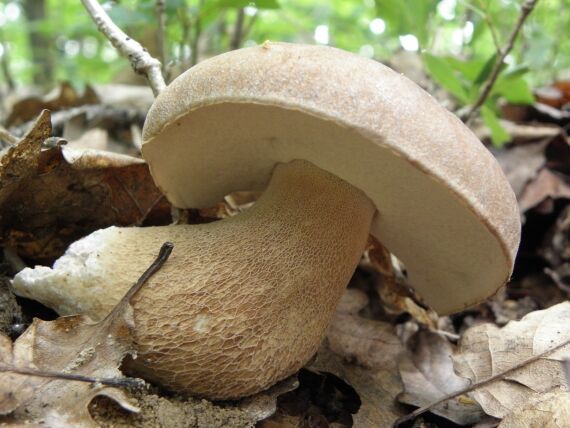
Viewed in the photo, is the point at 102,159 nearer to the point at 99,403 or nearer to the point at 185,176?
the point at 185,176

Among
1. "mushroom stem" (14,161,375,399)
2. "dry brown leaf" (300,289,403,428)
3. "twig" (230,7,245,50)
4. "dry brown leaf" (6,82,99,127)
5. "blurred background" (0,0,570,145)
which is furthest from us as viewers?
"twig" (230,7,245,50)

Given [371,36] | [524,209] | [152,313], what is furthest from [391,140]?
[371,36]

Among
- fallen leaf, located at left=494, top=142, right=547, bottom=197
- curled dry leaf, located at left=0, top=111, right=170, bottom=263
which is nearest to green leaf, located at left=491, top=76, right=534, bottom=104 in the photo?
fallen leaf, located at left=494, top=142, right=547, bottom=197

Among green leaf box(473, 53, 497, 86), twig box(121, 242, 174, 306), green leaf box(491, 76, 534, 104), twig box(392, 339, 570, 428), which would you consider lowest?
twig box(392, 339, 570, 428)

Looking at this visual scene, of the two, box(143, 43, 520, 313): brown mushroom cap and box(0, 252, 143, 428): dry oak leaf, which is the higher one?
box(143, 43, 520, 313): brown mushroom cap

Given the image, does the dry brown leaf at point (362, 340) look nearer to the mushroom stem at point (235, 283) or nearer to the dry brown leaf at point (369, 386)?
the dry brown leaf at point (369, 386)

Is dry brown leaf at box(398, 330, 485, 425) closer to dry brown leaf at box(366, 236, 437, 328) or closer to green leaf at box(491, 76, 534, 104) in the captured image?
dry brown leaf at box(366, 236, 437, 328)

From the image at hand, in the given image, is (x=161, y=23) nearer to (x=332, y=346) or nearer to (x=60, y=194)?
(x=60, y=194)

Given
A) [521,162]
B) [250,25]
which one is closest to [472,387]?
[521,162]

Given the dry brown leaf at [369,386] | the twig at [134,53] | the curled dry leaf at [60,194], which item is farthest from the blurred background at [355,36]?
the dry brown leaf at [369,386]
